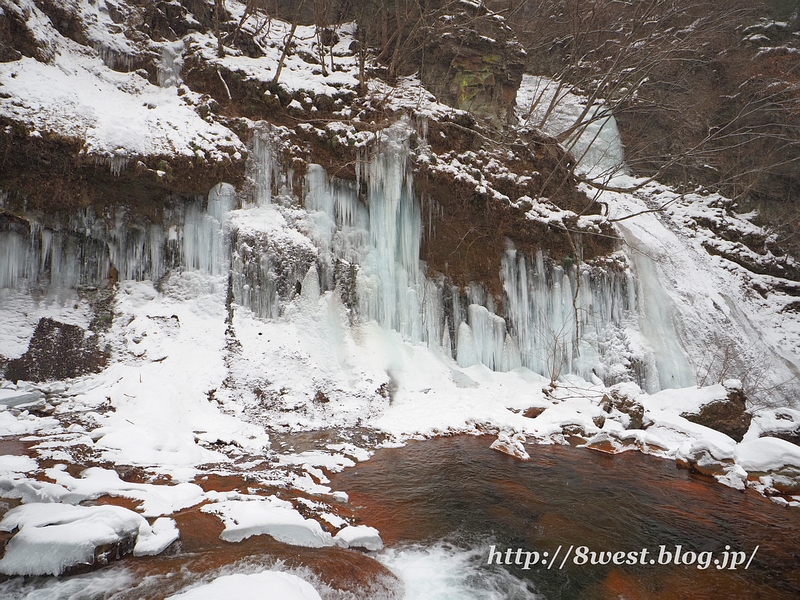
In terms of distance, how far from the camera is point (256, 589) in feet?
7.79

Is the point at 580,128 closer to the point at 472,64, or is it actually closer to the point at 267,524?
the point at 472,64

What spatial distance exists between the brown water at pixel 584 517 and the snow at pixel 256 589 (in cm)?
143

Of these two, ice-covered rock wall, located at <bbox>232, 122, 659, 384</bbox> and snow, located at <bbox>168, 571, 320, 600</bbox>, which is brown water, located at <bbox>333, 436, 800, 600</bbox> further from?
ice-covered rock wall, located at <bbox>232, 122, 659, 384</bbox>

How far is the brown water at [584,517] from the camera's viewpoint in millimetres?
3463

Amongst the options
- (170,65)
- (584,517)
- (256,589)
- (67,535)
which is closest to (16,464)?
(67,535)

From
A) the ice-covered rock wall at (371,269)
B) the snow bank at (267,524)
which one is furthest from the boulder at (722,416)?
the snow bank at (267,524)

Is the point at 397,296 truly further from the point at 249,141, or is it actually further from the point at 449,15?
the point at 449,15

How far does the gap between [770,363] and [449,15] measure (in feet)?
45.6

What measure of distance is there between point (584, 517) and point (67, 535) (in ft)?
15.3

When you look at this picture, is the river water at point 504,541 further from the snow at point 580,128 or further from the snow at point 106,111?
the snow at point 580,128

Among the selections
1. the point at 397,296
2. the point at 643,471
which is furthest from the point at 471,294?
the point at 643,471

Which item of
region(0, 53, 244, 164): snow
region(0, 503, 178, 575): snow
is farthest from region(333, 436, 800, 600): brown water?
region(0, 53, 244, 164): snow

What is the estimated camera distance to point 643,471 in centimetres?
597

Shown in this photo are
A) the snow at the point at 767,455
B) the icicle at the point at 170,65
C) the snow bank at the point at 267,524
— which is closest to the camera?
the snow bank at the point at 267,524
